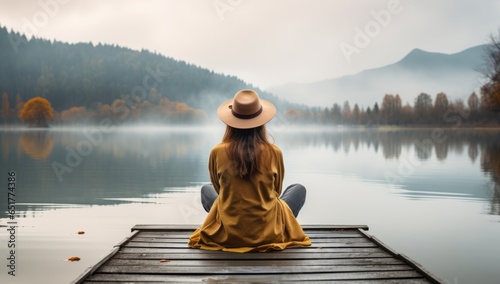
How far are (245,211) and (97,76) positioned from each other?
6725 inches

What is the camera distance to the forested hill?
161 m

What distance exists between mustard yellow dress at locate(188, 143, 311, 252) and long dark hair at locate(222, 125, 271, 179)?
8 centimetres

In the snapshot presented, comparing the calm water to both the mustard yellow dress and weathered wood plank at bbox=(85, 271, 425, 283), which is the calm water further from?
the mustard yellow dress

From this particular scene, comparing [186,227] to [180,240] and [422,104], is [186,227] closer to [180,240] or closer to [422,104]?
[180,240]

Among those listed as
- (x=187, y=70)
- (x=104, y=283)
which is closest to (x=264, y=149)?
(x=104, y=283)

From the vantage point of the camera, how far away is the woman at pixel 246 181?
18.2ft

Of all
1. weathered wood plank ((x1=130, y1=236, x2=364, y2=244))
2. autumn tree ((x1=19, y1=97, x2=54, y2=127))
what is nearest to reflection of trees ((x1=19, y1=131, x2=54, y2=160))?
weathered wood plank ((x1=130, y1=236, x2=364, y2=244))

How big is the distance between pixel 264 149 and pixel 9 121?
544 ft

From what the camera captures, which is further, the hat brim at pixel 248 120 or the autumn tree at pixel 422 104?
the autumn tree at pixel 422 104

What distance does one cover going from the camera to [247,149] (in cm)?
554

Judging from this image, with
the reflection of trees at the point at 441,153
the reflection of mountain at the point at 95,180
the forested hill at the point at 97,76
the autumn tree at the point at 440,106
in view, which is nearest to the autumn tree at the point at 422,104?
the autumn tree at the point at 440,106

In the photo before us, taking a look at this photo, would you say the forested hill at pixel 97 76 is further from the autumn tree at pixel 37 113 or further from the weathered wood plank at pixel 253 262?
the weathered wood plank at pixel 253 262

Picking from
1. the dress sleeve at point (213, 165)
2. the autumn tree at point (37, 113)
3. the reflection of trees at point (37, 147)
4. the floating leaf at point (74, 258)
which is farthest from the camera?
the autumn tree at point (37, 113)

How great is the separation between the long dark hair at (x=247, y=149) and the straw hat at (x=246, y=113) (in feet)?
0.32
